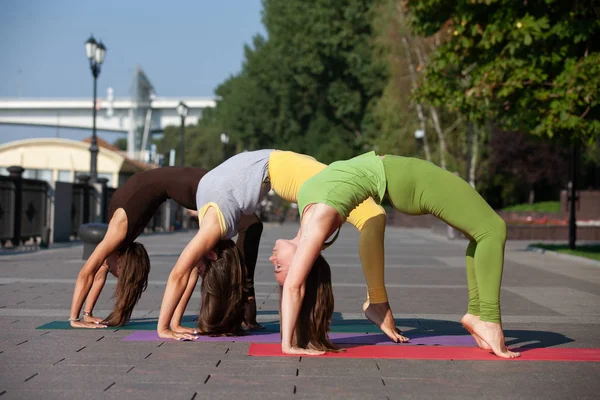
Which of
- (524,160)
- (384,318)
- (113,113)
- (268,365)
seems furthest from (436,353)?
(113,113)

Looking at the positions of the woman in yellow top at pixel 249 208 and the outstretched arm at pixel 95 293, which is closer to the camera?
the woman in yellow top at pixel 249 208

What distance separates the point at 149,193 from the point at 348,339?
1976 mm

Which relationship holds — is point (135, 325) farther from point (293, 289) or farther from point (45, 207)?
point (45, 207)

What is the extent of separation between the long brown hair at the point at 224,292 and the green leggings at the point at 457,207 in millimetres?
1408

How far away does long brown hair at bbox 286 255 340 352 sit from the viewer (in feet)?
21.4

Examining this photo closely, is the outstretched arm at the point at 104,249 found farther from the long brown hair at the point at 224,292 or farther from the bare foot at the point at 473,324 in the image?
the bare foot at the point at 473,324

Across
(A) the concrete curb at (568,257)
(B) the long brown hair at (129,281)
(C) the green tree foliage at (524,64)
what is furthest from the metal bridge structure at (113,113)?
(B) the long brown hair at (129,281)

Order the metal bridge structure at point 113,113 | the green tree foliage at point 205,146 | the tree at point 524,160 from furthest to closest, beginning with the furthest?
the metal bridge structure at point 113,113, the green tree foliage at point 205,146, the tree at point 524,160

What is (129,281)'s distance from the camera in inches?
311

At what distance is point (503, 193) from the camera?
2237 inches

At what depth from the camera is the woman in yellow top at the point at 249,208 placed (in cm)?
701

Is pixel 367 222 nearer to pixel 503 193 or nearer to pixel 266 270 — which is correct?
pixel 266 270

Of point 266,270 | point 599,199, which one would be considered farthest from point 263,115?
point 266,270

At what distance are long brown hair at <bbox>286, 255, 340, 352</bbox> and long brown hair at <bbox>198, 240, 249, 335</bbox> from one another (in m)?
0.84
